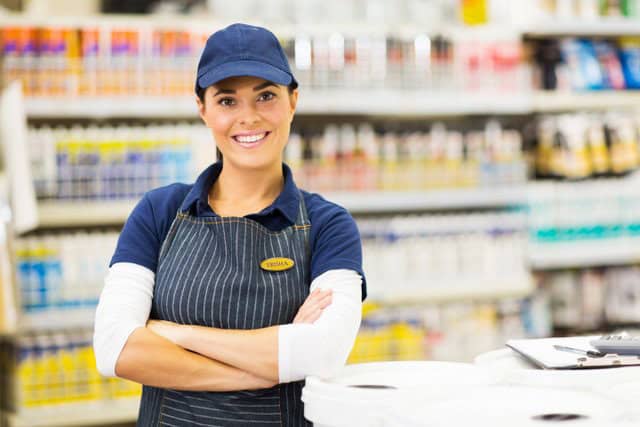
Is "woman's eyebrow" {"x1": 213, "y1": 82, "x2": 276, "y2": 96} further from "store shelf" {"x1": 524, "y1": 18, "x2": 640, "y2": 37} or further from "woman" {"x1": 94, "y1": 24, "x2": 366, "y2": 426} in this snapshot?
"store shelf" {"x1": 524, "y1": 18, "x2": 640, "y2": 37}

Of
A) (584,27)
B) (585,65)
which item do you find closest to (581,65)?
(585,65)

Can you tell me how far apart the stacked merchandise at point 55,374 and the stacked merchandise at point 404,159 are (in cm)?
120

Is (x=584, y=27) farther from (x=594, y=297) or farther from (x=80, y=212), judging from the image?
(x=80, y=212)

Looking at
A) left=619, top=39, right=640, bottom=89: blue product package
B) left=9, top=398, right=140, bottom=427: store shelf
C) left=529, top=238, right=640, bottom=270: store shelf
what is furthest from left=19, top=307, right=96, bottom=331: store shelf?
left=619, top=39, right=640, bottom=89: blue product package

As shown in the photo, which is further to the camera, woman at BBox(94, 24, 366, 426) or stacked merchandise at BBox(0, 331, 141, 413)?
stacked merchandise at BBox(0, 331, 141, 413)

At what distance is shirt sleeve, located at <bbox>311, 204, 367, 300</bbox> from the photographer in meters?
1.86

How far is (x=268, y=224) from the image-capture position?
1932 mm

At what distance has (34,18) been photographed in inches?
149

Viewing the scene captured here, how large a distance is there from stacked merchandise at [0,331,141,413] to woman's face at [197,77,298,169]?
216cm

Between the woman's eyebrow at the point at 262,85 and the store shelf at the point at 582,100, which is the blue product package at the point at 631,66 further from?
the woman's eyebrow at the point at 262,85

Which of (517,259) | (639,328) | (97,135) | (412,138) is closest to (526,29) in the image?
(412,138)

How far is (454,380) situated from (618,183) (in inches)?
139

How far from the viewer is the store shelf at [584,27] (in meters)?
4.67

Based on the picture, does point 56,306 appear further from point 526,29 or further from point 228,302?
point 526,29
